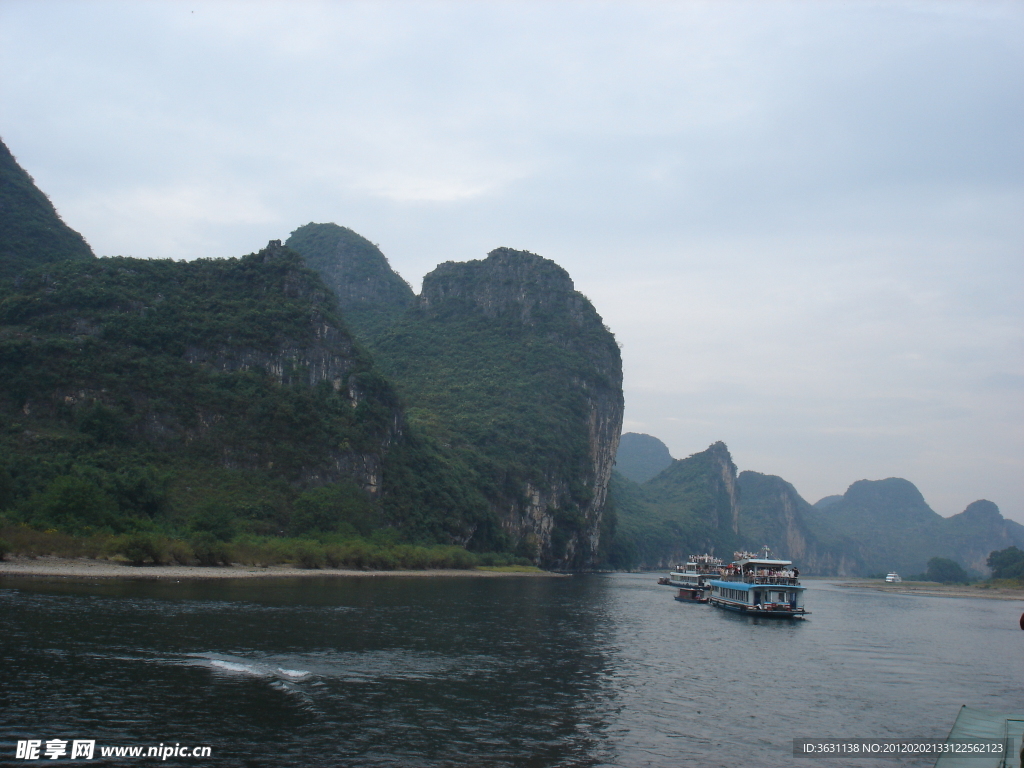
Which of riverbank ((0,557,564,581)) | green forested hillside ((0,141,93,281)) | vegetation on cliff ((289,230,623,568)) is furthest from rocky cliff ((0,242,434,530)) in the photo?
vegetation on cliff ((289,230,623,568))

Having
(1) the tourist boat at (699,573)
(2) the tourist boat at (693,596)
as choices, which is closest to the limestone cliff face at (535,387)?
(1) the tourist boat at (699,573)

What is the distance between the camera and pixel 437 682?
23.9 meters

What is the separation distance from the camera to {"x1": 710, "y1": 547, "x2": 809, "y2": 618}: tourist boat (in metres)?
56.0

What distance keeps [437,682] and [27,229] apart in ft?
379

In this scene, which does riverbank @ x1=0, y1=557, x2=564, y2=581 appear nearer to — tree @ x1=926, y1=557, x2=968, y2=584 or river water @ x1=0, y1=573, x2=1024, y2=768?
river water @ x1=0, y1=573, x2=1024, y2=768

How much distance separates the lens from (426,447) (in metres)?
114

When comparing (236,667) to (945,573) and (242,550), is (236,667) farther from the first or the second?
(945,573)

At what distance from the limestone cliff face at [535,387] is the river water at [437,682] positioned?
8371 centimetres

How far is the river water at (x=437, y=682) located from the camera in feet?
56.2

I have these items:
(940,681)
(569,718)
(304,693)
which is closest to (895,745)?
(569,718)

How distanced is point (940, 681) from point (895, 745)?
13.4m

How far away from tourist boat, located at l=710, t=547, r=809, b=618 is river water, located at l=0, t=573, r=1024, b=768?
954cm

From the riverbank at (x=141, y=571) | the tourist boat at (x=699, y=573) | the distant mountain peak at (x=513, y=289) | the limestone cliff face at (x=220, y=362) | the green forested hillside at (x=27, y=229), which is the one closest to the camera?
the riverbank at (x=141, y=571)

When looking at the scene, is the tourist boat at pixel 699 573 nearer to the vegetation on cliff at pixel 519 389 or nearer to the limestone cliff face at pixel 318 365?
the vegetation on cliff at pixel 519 389
